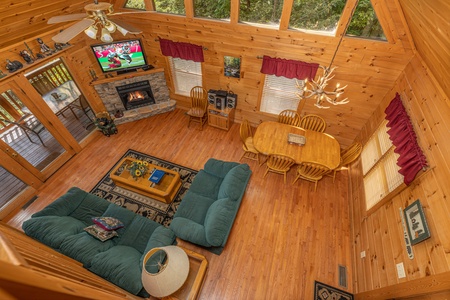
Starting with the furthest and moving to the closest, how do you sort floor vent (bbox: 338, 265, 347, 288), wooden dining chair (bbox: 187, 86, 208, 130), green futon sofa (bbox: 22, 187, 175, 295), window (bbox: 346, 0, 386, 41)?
wooden dining chair (bbox: 187, 86, 208, 130)
window (bbox: 346, 0, 386, 41)
floor vent (bbox: 338, 265, 347, 288)
green futon sofa (bbox: 22, 187, 175, 295)

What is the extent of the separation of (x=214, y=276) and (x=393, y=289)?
244 centimetres

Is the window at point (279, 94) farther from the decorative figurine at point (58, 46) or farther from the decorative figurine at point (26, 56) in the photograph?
the decorative figurine at point (26, 56)

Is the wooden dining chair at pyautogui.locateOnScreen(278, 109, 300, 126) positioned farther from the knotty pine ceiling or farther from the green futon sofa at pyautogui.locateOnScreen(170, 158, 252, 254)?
the green futon sofa at pyautogui.locateOnScreen(170, 158, 252, 254)

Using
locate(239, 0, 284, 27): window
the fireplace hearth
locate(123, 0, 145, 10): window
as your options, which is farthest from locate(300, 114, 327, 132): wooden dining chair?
locate(123, 0, 145, 10): window

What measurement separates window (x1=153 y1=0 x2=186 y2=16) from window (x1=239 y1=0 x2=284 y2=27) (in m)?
1.43

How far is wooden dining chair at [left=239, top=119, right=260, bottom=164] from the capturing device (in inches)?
182

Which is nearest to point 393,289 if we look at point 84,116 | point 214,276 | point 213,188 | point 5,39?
point 214,276

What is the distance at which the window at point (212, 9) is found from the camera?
14.1 feet

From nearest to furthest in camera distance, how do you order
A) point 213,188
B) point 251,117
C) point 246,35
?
point 213,188
point 246,35
point 251,117

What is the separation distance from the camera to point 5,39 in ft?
11.4

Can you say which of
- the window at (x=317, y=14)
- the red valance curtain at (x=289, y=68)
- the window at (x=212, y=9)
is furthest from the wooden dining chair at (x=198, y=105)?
the window at (x=317, y=14)

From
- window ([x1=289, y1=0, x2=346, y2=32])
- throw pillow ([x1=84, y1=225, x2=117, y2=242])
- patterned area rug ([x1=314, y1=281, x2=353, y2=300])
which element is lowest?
patterned area rug ([x1=314, y1=281, x2=353, y2=300])

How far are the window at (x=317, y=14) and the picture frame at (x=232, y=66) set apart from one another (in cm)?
142

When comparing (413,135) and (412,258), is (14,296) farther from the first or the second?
(413,135)
